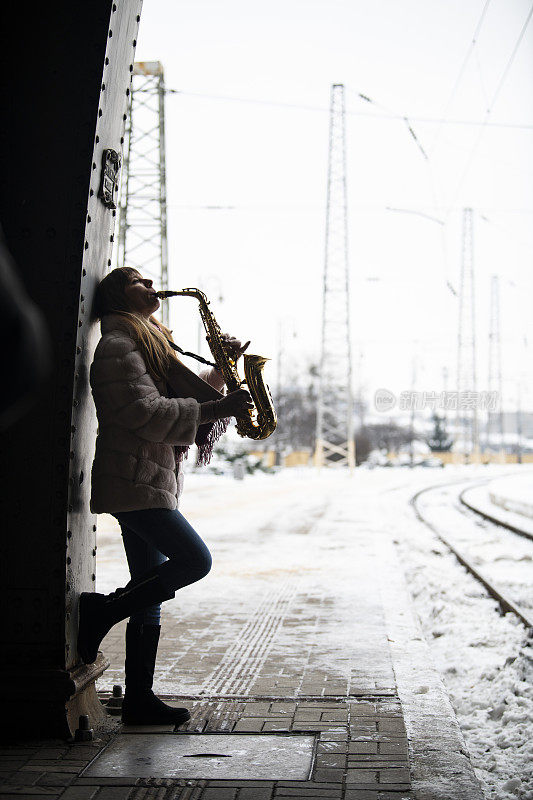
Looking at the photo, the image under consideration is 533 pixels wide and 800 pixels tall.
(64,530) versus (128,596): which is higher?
(64,530)

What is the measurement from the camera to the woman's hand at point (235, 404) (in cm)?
386

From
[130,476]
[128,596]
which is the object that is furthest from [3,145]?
[128,596]

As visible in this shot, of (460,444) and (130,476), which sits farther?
(460,444)

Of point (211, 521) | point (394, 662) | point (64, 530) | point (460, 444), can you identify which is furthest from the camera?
point (460, 444)

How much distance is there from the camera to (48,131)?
3820 millimetres

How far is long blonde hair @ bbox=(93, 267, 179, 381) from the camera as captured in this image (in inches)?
153

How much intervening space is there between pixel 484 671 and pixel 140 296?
3.52 m

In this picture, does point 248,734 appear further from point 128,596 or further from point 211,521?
point 211,521

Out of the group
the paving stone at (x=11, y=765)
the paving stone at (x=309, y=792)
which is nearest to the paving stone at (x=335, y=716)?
the paving stone at (x=309, y=792)

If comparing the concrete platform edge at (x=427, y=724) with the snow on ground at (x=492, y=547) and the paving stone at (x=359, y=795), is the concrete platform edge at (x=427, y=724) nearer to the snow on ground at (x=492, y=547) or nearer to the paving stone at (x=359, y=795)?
the paving stone at (x=359, y=795)

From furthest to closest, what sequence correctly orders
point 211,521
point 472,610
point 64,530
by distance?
1. point 211,521
2. point 472,610
3. point 64,530

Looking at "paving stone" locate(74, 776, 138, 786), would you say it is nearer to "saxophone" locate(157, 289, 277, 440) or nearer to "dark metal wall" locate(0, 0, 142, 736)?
"dark metal wall" locate(0, 0, 142, 736)

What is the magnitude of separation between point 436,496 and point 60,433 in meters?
28.4

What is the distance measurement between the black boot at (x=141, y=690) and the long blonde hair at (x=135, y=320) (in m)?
1.14
